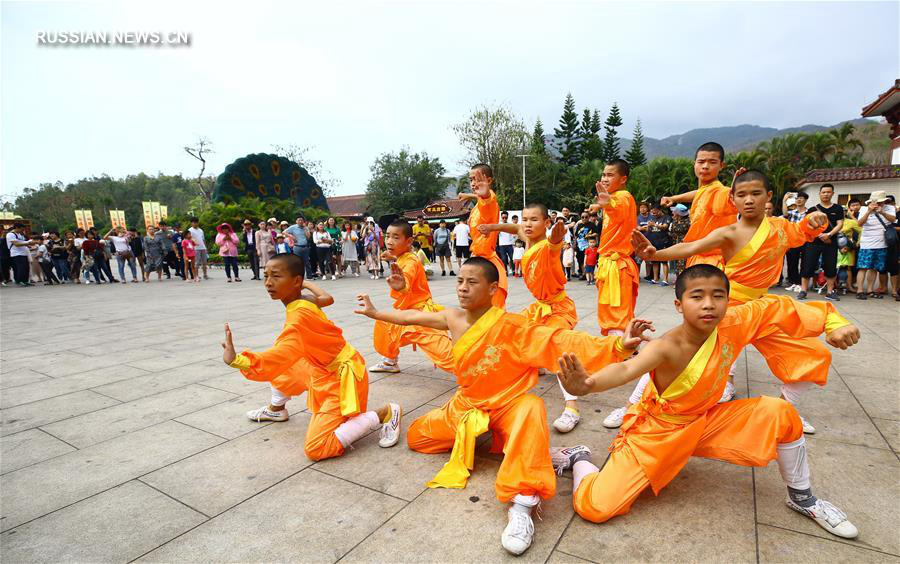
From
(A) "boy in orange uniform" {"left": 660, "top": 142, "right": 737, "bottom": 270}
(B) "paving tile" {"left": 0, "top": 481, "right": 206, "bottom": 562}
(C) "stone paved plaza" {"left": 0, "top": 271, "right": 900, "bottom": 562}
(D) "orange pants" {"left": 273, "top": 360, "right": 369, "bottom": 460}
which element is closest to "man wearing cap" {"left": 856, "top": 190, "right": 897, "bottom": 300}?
(C) "stone paved plaza" {"left": 0, "top": 271, "right": 900, "bottom": 562}

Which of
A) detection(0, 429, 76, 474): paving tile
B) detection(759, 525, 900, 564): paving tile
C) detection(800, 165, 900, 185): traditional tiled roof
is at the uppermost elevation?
detection(800, 165, 900, 185): traditional tiled roof

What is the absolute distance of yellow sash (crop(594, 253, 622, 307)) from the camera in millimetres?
3842

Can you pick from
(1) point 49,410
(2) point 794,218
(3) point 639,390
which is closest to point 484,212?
(3) point 639,390

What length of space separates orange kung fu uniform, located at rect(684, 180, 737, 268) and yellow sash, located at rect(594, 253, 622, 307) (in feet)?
1.97

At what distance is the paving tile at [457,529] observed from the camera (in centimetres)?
196

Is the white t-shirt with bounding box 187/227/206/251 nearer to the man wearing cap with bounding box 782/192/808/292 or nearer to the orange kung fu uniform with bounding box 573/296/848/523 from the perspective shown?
the orange kung fu uniform with bounding box 573/296/848/523

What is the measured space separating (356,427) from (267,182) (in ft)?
95.3

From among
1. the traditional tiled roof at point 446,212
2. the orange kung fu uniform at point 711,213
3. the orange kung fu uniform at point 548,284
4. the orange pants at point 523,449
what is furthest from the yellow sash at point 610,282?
the traditional tiled roof at point 446,212

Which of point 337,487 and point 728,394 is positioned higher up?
point 337,487

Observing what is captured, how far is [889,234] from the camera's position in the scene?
24.0 ft

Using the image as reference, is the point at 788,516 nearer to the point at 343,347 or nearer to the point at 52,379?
the point at 343,347

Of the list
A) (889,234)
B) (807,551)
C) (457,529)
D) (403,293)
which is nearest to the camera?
(807,551)

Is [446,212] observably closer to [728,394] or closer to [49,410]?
[49,410]

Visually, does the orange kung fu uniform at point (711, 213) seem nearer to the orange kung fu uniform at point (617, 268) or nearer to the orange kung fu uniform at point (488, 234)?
the orange kung fu uniform at point (617, 268)
